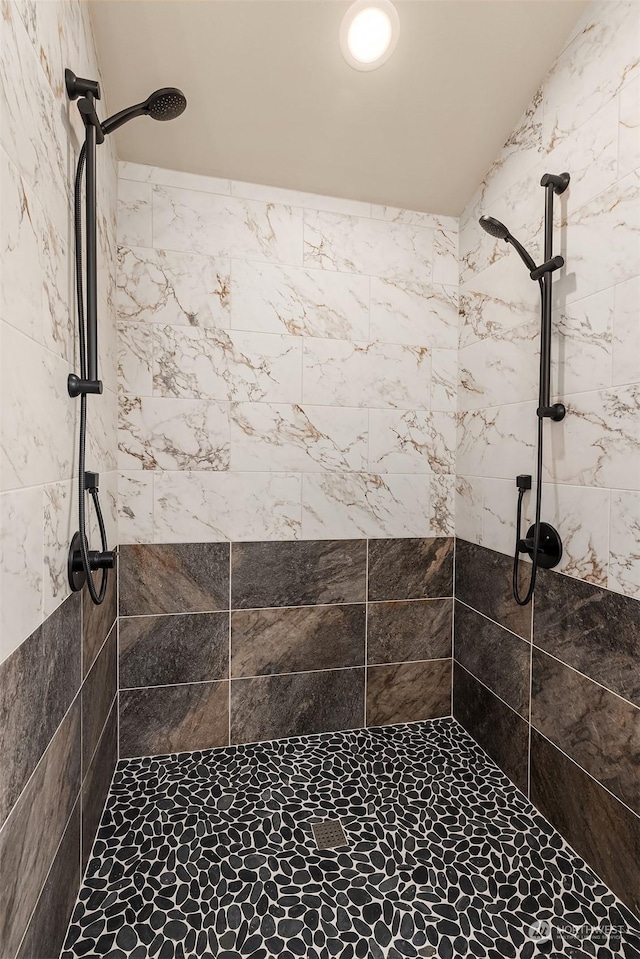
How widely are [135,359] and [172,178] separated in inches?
26.5

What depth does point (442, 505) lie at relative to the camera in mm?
2031

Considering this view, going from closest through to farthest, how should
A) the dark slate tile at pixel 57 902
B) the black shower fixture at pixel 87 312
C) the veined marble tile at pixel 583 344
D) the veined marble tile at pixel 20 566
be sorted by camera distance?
the veined marble tile at pixel 20 566 < the dark slate tile at pixel 57 902 < the black shower fixture at pixel 87 312 < the veined marble tile at pixel 583 344

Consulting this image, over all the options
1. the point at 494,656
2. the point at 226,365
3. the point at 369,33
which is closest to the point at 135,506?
the point at 226,365

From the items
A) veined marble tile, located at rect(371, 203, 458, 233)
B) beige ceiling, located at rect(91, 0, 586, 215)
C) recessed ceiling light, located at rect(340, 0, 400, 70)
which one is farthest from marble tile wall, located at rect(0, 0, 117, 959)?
veined marble tile, located at rect(371, 203, 458, 233)

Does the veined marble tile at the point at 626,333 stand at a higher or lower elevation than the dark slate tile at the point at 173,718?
higher

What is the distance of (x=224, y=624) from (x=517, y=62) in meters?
2.11

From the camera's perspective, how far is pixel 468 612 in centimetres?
192

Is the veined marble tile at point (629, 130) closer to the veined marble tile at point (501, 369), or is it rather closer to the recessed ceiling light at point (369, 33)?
the veined marble tile at point (501, 369)

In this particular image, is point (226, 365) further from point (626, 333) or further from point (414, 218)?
point (626, 333)

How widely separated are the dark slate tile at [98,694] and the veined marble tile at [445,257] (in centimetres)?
187

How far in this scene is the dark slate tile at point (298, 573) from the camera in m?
1.83

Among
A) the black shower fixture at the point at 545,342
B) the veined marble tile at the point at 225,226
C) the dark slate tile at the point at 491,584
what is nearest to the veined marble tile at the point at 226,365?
the veined marble tile at the point at 225,226

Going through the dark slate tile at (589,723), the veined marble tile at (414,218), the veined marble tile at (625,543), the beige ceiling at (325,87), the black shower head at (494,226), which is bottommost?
the dark slate tile at (589,723)

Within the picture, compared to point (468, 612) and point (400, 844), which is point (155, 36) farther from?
point (400, 844)
